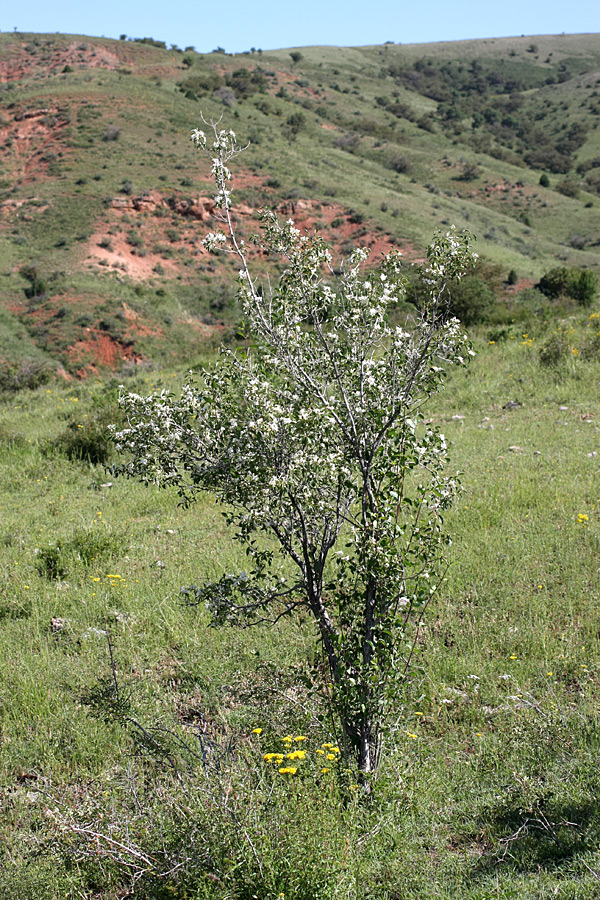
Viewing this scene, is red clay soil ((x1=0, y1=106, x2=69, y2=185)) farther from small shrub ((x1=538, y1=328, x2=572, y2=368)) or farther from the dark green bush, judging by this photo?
small shrub ((x1=538, y1=328, x2=572, y2=368))

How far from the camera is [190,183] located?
38969 mm

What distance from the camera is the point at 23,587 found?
5.76 metres

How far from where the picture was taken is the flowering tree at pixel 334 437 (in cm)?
304

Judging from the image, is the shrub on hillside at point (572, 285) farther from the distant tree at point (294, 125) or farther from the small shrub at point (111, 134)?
the distant tree at point (294, 125)

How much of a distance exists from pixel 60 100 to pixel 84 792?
53139mm

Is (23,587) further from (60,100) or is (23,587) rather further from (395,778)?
(60,100)

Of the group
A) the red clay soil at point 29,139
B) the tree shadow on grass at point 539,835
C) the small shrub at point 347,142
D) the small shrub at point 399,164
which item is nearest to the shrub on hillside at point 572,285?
the tree shadow on grass at point 539,835

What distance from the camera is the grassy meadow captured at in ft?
8.61

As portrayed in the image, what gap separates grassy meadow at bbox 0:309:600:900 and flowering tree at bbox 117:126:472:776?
1.03 feet

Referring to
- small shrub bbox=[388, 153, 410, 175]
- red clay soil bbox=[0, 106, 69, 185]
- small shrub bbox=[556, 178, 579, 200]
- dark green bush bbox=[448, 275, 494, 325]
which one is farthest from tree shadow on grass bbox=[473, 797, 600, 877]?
small shrub bbox=[556, 178, 579, 200]

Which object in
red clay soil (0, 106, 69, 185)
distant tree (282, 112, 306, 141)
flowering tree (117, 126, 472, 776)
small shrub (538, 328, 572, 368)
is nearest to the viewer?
flowering tree (117, 126, 472, 776)

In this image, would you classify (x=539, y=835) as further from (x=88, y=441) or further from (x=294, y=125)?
(x=294, y=125)

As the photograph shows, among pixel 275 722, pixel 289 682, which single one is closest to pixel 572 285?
pixel 289 682

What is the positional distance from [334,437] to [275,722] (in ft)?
5.47
